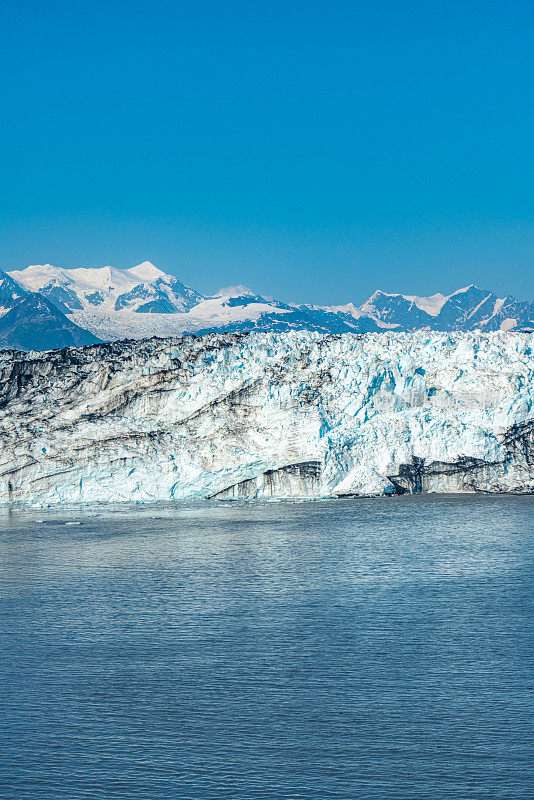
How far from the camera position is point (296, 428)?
169 feet

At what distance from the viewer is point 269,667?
21.3 meters

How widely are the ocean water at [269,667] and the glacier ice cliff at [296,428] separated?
414 inches

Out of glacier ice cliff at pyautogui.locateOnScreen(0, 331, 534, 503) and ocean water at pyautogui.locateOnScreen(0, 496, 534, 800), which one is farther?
glacier ice cliff at pyautogui.locateOnScreen(0, 331, 534, 503)

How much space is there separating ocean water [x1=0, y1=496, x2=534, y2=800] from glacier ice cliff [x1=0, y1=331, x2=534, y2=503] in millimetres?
10516

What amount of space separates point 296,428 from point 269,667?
100ft

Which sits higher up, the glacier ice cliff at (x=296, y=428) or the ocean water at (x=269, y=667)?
the glacier ice cliff at (x=296, y=428)

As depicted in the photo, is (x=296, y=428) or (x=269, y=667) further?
(x=296, y=428)

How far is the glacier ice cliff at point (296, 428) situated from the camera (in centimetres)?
5000

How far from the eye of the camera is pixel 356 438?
4988 cm

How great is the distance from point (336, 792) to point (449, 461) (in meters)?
36.8

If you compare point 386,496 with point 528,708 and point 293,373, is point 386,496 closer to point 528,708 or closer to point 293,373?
point 293,373

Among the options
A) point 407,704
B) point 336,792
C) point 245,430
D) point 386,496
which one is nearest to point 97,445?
point 245,430

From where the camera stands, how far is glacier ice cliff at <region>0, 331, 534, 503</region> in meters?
50.0

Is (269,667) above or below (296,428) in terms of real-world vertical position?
below
